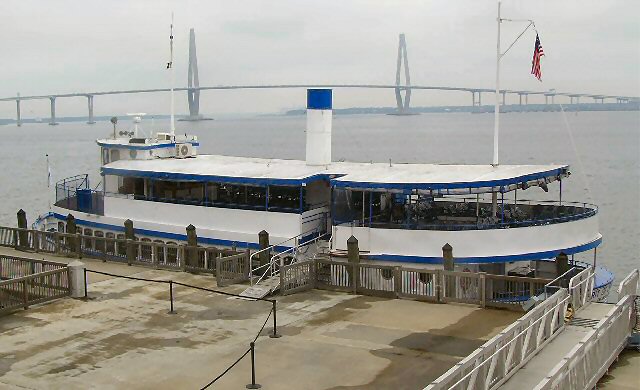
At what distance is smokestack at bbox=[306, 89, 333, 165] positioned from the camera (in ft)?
99.9

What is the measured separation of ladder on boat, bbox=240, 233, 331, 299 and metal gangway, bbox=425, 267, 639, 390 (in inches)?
313

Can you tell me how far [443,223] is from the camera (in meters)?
26.5

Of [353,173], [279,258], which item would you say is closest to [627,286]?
[279,258]

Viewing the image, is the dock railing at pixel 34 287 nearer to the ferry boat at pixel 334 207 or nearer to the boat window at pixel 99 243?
the boat window at pixel 99 243

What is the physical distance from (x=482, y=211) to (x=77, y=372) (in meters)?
16.8

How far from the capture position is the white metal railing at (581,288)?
1772cm

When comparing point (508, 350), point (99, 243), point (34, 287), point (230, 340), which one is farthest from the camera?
point (99, 243)

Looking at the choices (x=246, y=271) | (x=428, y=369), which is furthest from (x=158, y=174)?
(x=428, y=369)

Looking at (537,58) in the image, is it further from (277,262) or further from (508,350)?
(508,350)

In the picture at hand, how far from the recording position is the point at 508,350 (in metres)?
14.1

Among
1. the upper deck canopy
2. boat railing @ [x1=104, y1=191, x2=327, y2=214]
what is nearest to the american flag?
the upper deck canopy

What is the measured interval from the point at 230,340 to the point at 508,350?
6.46m

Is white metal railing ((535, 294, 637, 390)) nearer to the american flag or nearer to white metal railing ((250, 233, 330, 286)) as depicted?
white metal railing ((250, 233, 330, 286))

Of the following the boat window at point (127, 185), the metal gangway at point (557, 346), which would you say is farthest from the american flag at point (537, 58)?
the boat window at point (127, 185)
